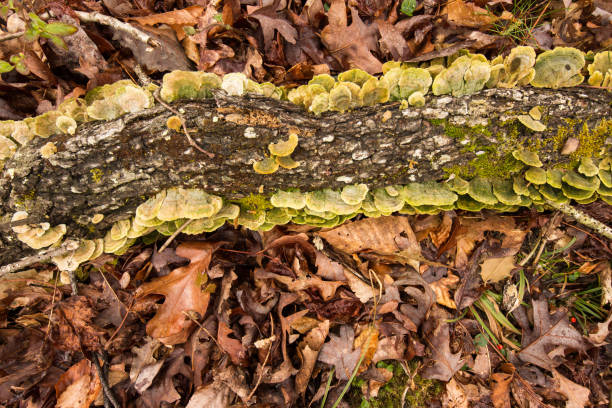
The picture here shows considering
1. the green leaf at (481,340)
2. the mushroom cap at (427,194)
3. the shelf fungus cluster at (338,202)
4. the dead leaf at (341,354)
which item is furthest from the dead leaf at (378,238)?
the green leaf at (481,340)

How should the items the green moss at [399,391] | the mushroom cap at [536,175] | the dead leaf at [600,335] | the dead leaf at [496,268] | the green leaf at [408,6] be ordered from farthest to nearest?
1. the green leaf at [408,6]
2. the dead leaf at [496,268]
3. the dead leaf at [600,335]
4. the green moss at [399,391]
5. the mushroom cap at [536,175]

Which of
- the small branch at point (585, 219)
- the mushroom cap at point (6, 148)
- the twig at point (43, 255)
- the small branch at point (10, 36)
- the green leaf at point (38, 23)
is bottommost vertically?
the small branch at point (585, 219)

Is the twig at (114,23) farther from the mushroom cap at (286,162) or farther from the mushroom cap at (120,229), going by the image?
the mushroom cap at (286,162)

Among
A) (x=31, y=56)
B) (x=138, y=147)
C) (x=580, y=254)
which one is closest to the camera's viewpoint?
(x=138, y=147)

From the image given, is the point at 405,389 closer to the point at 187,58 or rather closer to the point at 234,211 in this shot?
the point at 234,211

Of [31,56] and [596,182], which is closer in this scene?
[596,182]

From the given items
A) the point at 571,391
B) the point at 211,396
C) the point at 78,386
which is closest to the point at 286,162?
the point at 211,396

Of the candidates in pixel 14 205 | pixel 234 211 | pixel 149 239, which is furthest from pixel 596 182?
pixel 14 205

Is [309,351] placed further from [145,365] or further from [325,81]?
[325,81]
